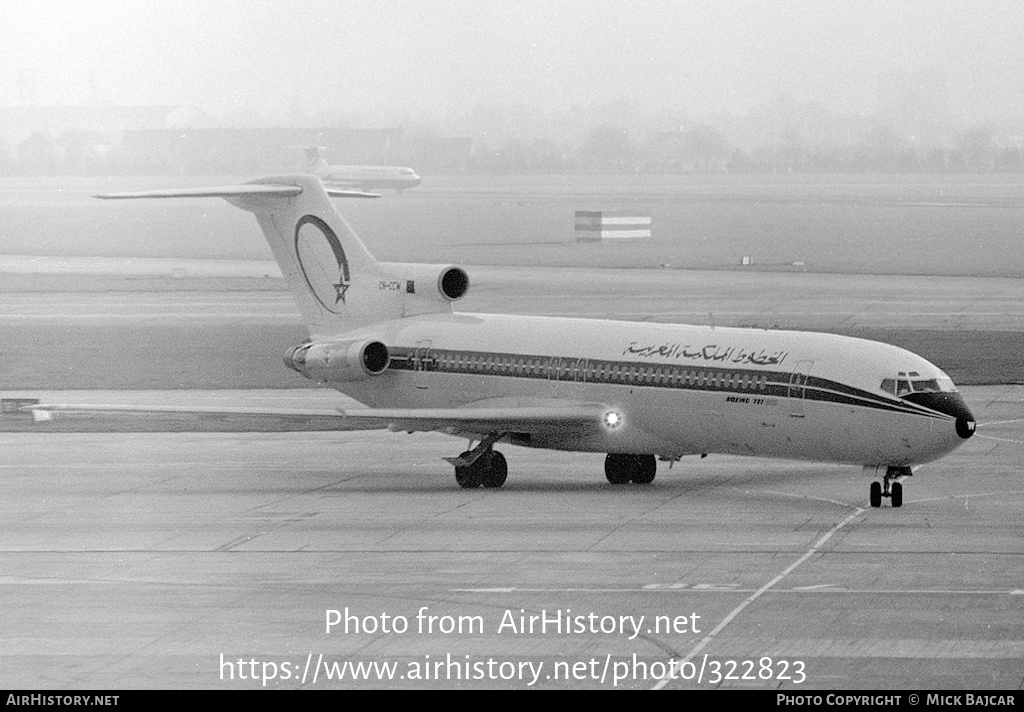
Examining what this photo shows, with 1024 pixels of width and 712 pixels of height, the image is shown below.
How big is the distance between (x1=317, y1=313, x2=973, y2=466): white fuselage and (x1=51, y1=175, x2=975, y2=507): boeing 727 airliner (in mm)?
Result: 28

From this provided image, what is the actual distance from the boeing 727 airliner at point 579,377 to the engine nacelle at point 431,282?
4 cm

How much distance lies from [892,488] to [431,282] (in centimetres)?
1123

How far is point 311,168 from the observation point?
132875mm

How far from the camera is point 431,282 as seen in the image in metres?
37.8

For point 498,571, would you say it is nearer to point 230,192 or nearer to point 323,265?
point 323,265

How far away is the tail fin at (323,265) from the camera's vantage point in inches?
1510

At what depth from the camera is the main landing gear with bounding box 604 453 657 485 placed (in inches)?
1367

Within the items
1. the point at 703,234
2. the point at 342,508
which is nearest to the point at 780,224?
the point at 703,234

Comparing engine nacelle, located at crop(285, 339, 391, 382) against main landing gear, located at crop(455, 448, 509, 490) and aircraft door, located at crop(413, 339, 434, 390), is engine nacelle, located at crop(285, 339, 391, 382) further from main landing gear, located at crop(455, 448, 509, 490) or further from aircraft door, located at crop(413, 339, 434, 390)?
main landing gear, located at crop(455, 448, 509, 490)

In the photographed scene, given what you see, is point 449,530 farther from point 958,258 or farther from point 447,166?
point 447,166

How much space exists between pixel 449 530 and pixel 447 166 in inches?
4804

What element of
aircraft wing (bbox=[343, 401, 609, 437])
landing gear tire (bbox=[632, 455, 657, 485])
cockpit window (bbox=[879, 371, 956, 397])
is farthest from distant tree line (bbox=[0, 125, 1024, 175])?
cockpit window (bbox=[879, 371, 956, 397])

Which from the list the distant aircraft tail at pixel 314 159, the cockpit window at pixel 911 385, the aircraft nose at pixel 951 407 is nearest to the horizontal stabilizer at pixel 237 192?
the cockpit window at pixel 911 385

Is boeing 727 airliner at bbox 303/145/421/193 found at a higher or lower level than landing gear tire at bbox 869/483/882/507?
higher
